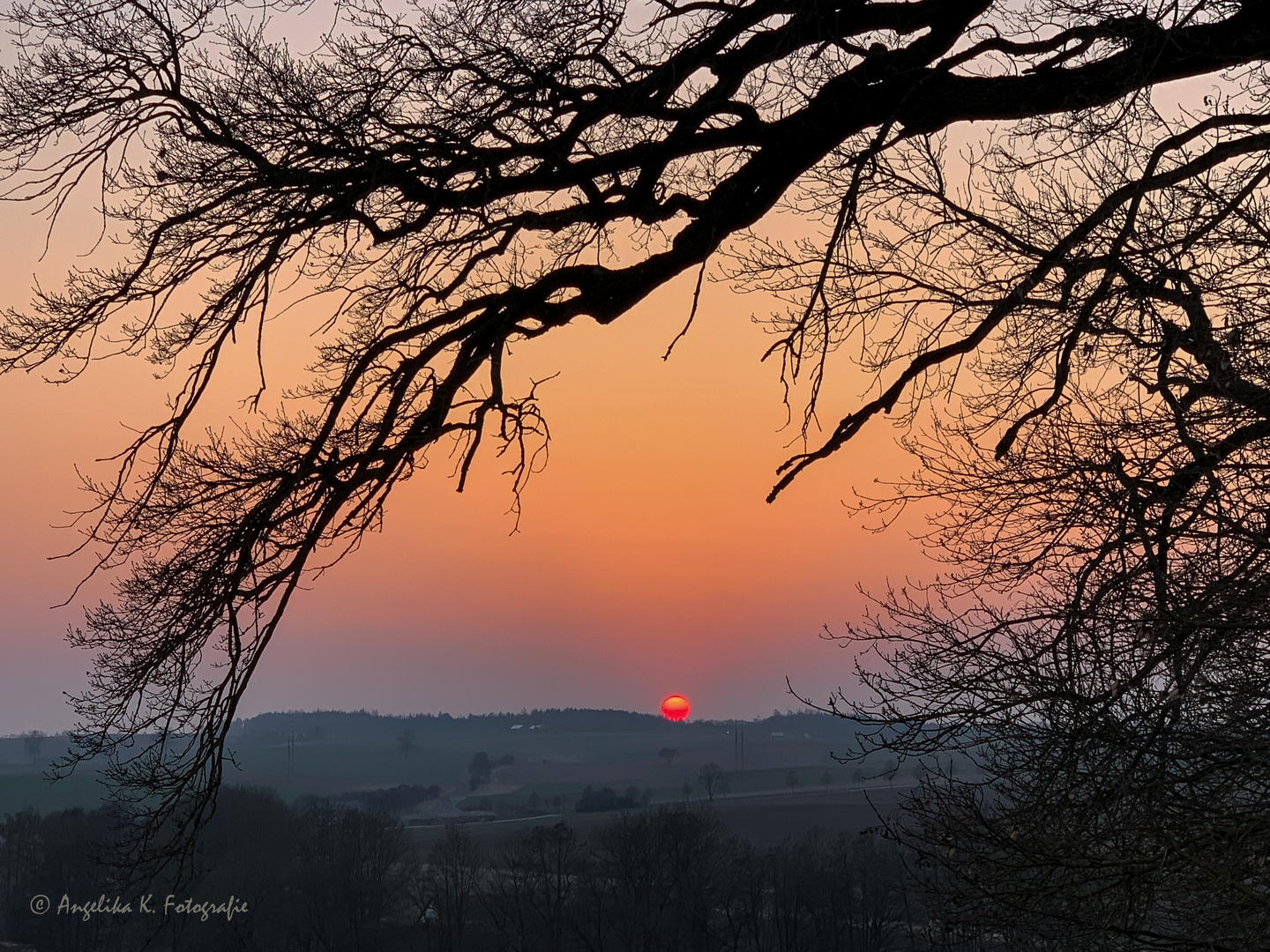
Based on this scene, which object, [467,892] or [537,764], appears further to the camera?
[537,764]

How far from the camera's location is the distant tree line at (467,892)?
52.0 meters

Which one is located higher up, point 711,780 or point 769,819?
point 711,780

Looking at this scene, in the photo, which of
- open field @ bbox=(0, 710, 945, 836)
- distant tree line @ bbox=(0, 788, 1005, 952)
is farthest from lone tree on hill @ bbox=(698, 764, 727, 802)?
distant tree line @ bbox=(0, 788, 1005, 952)

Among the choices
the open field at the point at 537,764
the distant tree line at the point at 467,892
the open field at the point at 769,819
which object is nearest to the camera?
the distant tree line at the point at 467,892

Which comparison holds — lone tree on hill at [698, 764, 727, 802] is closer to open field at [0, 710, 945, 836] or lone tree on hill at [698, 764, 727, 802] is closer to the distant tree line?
open field at [0, 710, 945, 836]

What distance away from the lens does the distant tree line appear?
52.0 metres

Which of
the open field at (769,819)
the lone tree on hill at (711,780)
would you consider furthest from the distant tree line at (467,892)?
the lone tree on hill at (711,780)

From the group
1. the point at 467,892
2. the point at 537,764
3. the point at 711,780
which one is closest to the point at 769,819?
the point at 467,892

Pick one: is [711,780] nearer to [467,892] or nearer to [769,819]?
[769,819]

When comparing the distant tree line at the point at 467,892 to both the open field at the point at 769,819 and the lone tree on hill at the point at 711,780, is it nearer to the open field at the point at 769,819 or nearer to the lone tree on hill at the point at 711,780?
the open field at the point at 769,819

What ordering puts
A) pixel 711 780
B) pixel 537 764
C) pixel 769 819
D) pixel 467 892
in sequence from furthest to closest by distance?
pixel 537 764
pixel 711 780
pixel 769 819
pixel 467 892

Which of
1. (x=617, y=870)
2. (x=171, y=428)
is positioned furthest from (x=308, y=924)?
(x=171, y=428)

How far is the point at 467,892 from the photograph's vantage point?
57594 mm

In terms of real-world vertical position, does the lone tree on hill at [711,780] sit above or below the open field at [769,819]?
above
